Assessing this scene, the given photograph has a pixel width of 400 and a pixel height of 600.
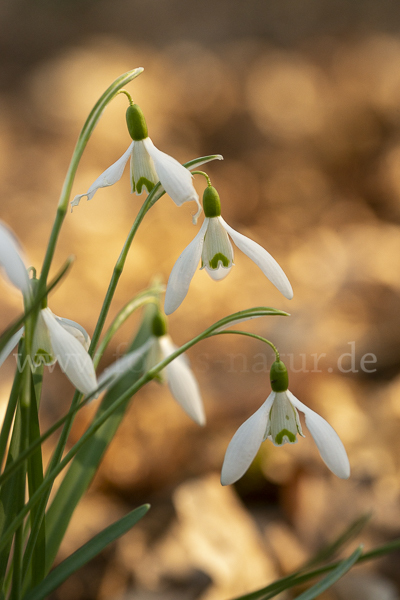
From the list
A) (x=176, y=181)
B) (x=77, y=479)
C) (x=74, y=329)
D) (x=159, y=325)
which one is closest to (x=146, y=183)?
(x=176, y=181)

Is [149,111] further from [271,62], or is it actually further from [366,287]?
[366,287]

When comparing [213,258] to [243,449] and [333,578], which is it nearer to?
[243,449]

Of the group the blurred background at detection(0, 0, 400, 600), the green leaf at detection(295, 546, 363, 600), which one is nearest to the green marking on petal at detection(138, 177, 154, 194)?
the green leaf at detection(295, 546, 363, 600)

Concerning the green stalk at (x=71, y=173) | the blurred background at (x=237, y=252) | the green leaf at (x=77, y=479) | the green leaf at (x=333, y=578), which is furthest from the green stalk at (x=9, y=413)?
the blurred background at (x=237, y=252)

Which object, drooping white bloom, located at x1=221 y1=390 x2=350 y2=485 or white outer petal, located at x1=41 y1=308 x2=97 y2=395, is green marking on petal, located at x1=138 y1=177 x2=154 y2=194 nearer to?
white outer petal, located at x1=41 y1=308 x2=97 y2=395

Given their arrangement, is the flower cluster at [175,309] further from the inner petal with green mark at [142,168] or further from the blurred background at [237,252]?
the blurred background at [237,252]

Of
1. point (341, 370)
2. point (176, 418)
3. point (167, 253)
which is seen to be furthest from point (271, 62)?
point (176, 418)
